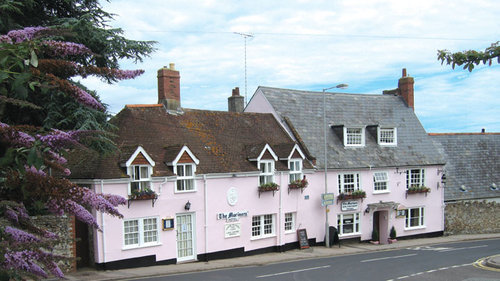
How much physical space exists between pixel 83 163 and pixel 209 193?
6.20 metres

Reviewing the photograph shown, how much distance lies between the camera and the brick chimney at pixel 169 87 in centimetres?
2562

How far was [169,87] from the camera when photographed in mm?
25828

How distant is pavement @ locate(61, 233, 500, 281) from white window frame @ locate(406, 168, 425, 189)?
385 cm

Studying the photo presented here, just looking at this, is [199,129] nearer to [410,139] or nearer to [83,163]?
[83,163]

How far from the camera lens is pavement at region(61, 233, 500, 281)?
19062 millimetres

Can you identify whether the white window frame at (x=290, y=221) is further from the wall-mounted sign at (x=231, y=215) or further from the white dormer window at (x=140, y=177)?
the white dormer window at (x=140, y=177)

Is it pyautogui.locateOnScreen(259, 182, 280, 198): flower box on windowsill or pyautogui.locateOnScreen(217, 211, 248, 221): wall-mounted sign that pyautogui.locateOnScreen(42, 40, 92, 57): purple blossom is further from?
pyautogui.locateOnScreen(259, 182, 280, 198): flower box on windowsill

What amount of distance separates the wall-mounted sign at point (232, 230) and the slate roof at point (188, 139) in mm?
2807

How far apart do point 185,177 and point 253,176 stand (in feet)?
13.9

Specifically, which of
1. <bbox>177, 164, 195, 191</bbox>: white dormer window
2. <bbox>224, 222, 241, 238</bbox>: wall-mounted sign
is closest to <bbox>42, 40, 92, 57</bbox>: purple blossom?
<bbox>177, 164, 195, 191</bbox>: white dormer window

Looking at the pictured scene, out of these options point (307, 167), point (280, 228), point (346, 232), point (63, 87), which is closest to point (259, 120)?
point (307, 167)

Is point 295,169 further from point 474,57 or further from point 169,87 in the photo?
point 474,57

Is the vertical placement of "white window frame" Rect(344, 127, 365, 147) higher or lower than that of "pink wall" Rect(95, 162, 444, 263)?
higher

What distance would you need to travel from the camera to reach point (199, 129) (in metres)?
26.0
